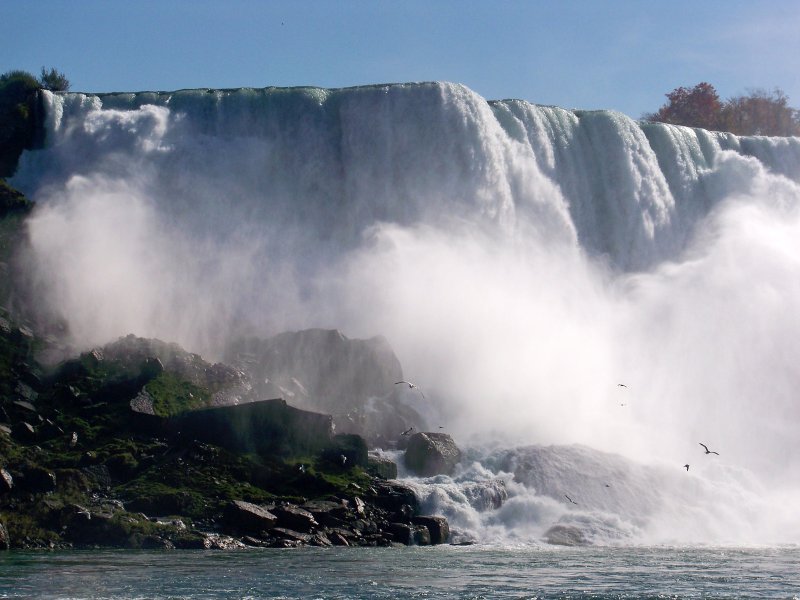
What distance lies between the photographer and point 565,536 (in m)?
31.8

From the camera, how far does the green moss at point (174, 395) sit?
3491 cm

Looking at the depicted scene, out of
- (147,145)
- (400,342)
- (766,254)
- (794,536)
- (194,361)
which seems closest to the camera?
(794,536)

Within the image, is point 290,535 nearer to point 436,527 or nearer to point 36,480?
point 436,527

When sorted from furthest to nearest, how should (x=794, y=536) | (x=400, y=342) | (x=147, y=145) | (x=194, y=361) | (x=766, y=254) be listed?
1. (x=766, y=254)
2. (x=147, y=145)
3. (x=400, y=342)
4. (x=194, y=361)
5. (x=794, y=536)

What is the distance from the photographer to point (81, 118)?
45.1 metres

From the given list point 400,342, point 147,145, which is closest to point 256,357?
point 400,342

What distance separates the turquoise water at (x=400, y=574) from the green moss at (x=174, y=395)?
7844mm

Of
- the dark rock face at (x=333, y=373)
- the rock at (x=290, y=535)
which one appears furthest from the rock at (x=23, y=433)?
the rock at (x=290, y=535)

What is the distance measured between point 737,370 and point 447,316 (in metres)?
11.2

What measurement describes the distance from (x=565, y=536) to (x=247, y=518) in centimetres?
814

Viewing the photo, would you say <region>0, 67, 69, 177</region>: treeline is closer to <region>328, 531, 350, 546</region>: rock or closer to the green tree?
the green tree

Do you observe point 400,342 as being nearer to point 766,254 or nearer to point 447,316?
point 447,316

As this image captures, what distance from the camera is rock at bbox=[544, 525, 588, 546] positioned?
31438 millimetres

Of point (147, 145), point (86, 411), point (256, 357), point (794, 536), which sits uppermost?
point (147, 145)
